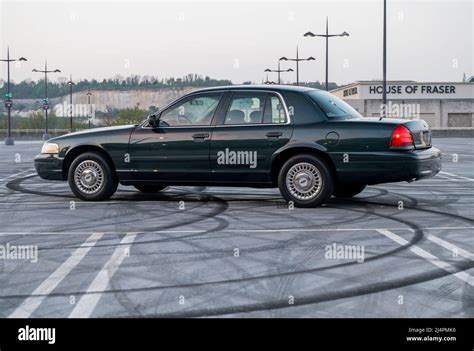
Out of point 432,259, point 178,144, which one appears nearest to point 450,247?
point 432,259

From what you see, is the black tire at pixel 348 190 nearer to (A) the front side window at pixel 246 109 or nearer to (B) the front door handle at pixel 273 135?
(B) the front door handle at pixel 273 135

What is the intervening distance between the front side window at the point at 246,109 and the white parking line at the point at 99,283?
137 inches

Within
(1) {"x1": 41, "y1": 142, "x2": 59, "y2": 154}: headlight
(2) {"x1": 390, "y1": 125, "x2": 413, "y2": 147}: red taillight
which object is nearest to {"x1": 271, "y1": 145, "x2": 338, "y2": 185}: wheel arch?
(2) {"x1": 390, "y1": 125, "x2": 413, "y2": 147}: red taillight

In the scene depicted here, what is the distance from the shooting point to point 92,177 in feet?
38.1

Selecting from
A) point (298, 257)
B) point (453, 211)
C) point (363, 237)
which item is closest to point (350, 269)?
point (298, 257)

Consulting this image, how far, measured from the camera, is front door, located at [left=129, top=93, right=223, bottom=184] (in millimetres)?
11016

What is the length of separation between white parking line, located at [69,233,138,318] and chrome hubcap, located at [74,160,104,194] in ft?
12.3

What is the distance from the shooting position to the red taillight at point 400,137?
1018 centimetres

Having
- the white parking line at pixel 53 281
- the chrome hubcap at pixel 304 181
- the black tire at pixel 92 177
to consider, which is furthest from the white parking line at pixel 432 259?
the black tire at pixel 92 177

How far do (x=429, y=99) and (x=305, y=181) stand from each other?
84.2 metres

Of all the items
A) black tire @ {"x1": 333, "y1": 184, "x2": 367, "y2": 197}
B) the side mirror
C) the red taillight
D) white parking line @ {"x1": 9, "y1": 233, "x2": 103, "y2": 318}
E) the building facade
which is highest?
the building facade

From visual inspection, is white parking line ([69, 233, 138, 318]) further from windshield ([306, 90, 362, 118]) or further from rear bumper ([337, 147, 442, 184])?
windshield ([306, 90, 362, 118])

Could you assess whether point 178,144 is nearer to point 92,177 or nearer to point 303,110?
point 92,177
